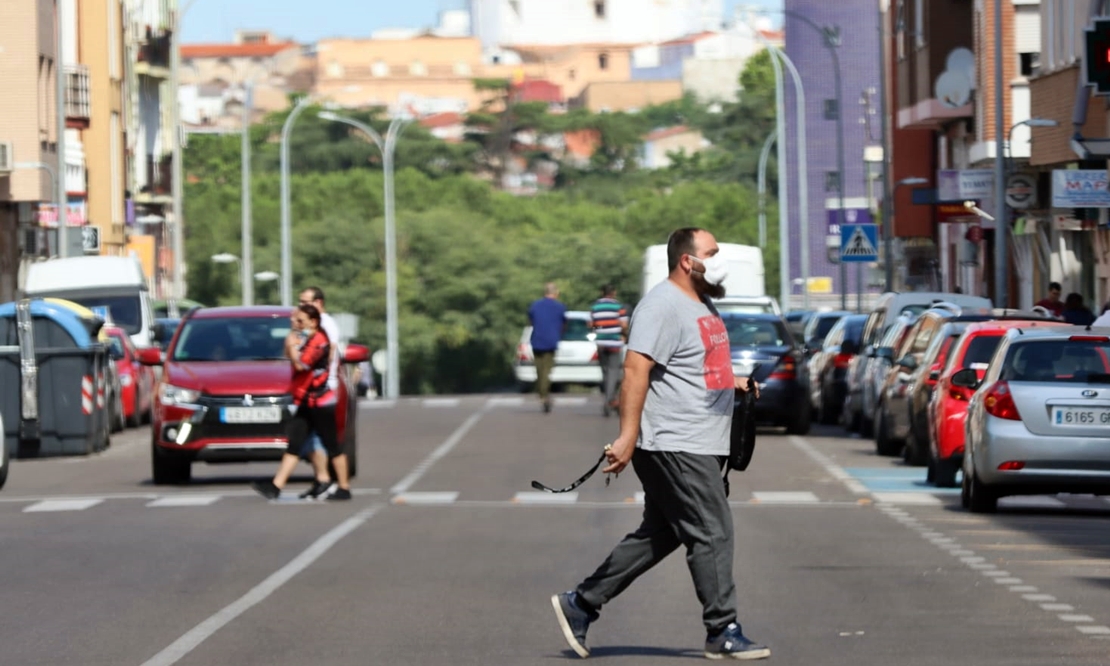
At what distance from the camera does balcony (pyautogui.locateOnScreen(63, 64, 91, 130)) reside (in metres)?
58.6

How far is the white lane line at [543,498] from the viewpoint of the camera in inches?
790

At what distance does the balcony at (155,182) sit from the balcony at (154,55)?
269 centimetres

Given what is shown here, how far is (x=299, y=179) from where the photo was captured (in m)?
115

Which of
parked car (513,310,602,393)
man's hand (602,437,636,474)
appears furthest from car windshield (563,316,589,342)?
man's hand (602,437,636,474)

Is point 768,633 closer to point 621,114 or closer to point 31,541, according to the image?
point 31,541

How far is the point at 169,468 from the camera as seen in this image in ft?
73.9

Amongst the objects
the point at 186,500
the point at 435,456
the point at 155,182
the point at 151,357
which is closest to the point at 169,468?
the point at 151,357

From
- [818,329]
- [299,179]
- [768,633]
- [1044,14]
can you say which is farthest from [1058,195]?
[299,179]

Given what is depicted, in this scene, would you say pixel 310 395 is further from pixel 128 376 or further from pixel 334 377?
pixel 128 376

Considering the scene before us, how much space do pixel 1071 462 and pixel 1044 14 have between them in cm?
2271

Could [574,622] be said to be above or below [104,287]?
below

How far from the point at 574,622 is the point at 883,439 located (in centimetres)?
1695

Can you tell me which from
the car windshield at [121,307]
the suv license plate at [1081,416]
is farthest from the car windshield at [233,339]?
the car windshield at [121,307]

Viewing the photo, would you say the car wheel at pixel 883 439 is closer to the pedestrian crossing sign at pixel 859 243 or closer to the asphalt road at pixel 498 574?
the asphalt road at pixel 498 574
